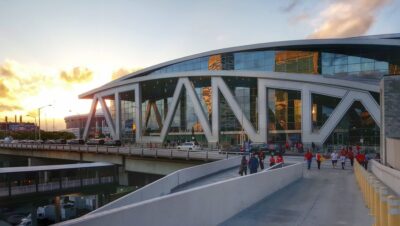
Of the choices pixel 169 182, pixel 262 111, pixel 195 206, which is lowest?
pixel 169 182

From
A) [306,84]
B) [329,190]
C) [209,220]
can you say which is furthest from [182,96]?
[209,220]

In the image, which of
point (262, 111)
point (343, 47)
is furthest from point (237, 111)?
point (343, 47)

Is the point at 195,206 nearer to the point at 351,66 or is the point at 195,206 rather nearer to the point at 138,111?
the point at 351,66

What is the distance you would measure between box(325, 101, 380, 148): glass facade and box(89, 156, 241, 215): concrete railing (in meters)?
26.4

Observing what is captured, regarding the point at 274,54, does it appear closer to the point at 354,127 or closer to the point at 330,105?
the point at 330,105

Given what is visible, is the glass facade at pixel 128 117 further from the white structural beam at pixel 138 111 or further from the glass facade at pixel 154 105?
the white structural beam at pixel 138 111

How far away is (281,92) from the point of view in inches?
2223

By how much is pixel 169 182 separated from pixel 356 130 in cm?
4078

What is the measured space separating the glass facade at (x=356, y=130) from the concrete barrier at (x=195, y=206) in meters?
40.1

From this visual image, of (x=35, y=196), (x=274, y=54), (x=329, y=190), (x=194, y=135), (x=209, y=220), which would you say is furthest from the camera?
(x=194, y=135)


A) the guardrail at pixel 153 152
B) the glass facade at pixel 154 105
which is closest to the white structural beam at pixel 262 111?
the guardrail at pixel 153 152

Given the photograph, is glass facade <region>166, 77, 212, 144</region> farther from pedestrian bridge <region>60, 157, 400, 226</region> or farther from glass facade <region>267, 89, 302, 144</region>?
pedestrian bridge <region>60, 157, 400, 226</region>

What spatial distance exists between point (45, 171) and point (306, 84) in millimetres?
36667

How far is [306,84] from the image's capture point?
52.1 m
